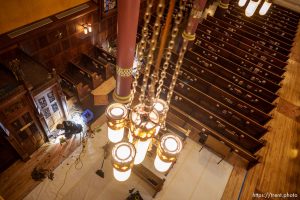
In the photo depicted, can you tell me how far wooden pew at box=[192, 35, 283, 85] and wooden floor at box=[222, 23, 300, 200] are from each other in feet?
3.85

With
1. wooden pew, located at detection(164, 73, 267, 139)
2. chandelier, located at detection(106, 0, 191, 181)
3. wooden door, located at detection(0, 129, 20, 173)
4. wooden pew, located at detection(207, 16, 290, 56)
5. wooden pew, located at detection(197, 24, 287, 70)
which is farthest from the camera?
wooden pew, located at detection(207, 16, 290, 56)

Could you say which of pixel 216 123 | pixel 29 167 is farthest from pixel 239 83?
pixel 29 167

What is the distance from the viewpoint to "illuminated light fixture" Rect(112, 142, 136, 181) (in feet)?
7.34

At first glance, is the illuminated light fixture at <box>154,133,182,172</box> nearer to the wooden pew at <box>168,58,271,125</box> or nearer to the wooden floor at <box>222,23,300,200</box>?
the wooden floor at <box>222,23,300,200</box>

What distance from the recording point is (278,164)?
22.5 feet

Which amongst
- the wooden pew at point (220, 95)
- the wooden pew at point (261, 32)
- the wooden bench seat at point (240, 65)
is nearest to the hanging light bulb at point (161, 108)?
the wooden pew at point (220, 95)

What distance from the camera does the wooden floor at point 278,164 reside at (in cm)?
624

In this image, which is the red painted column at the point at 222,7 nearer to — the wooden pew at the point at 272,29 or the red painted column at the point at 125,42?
the wooden pew at the point at 272,29

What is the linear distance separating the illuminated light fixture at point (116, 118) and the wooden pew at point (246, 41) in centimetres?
819

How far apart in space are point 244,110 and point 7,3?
6.97m

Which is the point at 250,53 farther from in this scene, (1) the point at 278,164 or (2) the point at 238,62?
(1) the point at 278,164

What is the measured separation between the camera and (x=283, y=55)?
890 centimetres

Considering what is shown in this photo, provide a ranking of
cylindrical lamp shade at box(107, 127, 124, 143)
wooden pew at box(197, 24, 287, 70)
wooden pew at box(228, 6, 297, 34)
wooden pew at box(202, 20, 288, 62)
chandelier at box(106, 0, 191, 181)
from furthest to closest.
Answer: wooden pew at box(228, 6, 297, 34), wooden pew at box(202, 20, 288, 62), wooden pew at box(197, 24, 287, 70), cylindrical lamp shade at box(107, 127, 124, 143), chandelier at box(106, 0, 191, 181)

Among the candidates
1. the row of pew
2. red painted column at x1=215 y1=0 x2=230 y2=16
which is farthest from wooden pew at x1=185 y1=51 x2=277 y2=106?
red painted column at x1=215 y1=0 x2=230 y2=16
